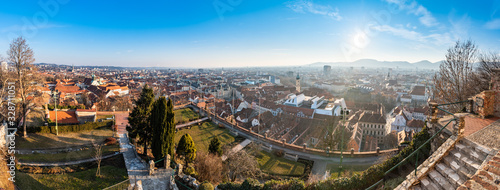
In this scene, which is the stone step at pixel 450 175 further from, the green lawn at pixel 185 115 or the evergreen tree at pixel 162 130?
the green lawn at pixel 185 115

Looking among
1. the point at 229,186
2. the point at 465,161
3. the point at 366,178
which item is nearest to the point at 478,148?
the point at 465,161

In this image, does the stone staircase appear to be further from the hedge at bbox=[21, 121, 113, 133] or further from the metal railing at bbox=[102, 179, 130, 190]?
the hedge at bbox=[21, 121, 113, 133]

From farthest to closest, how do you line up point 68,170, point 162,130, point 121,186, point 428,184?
point 162,130 → point 68,170 → point 121,186 → point 428,184

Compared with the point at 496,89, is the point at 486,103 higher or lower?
lower

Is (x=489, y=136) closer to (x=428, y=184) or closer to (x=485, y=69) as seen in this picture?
(x=428, y=184)

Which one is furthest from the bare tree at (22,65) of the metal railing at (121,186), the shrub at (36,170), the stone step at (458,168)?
the stone step at (458,168)

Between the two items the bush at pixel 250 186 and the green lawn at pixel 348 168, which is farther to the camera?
the green lawn at pixel 348 168

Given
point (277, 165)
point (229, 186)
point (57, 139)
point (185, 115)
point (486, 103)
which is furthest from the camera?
point (185, 115)

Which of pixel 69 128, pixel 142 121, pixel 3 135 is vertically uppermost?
pixel 142 121
